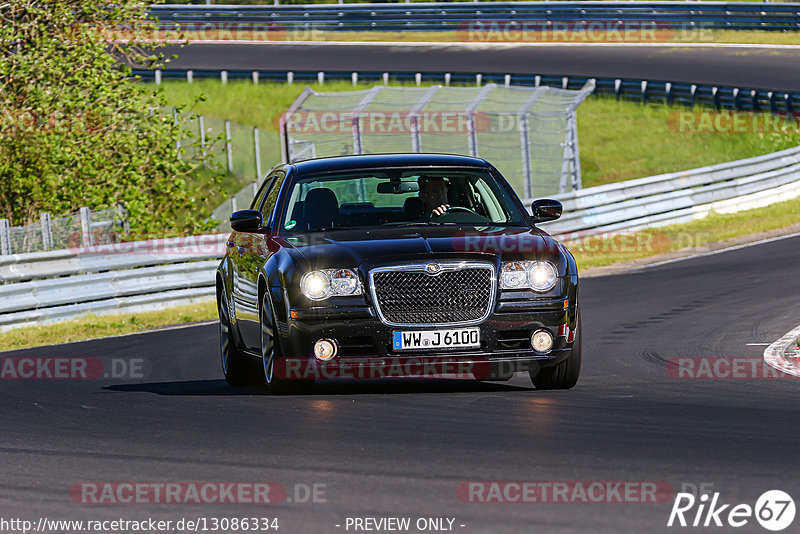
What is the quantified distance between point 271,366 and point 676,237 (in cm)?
1558

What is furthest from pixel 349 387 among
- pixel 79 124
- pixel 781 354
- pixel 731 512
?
pixel 79 124

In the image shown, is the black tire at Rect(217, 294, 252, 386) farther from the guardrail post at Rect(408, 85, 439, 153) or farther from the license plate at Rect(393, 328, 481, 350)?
the guardrail post at Rect(408, 85, 439, 153)

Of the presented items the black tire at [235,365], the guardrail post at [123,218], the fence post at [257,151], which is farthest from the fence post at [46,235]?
the fence post at [257,151]

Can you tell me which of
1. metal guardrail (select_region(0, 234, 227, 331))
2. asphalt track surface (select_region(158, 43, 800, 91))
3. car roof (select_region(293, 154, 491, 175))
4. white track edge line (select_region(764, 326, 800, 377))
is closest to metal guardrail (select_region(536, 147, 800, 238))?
metal guardrail (select_region(0, 234, 227, 331))

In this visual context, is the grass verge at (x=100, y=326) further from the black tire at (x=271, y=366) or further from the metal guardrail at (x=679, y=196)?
the black tire at (x=271, y=366)

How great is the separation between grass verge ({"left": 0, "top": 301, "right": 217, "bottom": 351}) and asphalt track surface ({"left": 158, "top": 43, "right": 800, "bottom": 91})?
22.0m

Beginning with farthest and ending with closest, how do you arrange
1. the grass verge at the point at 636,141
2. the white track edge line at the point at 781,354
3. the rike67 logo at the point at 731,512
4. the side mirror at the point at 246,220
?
the grass verge at the point at 636,141, the white track edge line at the point at 781,354, the side mirror at the point at 246,220, the rike67 logo at the point at 731,512

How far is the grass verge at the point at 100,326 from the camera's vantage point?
54.6 ft

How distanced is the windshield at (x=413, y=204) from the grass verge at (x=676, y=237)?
1159 cm

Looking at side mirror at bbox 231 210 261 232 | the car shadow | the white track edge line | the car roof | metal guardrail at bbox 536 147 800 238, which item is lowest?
metal guardrail at bbox 536 147 800 238

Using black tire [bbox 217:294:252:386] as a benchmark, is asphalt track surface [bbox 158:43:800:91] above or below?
below

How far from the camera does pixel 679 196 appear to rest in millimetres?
25453

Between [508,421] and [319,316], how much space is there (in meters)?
1.68

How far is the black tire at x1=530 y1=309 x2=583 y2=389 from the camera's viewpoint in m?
9.63
